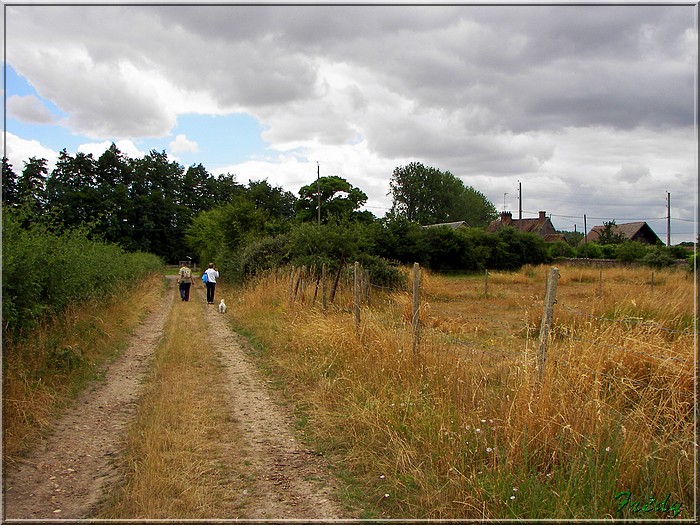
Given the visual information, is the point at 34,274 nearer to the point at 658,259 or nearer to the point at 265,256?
the point at 265,256

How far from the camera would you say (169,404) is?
657cm

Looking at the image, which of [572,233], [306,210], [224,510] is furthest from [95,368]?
[572,233]

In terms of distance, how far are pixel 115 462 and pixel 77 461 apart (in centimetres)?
37

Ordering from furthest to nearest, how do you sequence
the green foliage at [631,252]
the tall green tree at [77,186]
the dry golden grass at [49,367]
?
the tall green tree at [77,186], the green foliage at [631,252], the dry golden grass at [49,367]

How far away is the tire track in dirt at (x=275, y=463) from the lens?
4.13m

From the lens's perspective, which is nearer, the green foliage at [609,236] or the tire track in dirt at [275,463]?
the tire track in dirt at [275,463]

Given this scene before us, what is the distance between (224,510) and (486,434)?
2.16m

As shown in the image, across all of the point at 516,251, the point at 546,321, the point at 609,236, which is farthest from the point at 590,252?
the point at 546,321

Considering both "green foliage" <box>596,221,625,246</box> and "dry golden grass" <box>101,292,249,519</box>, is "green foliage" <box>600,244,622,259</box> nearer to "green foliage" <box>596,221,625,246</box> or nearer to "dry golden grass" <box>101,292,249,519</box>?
"green foliage" <box>596,221,625,246</box>

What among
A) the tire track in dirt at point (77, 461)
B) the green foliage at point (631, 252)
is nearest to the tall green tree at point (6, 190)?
the tire track in dirt at point (77, 461)

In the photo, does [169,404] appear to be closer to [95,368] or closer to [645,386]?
[95,368]

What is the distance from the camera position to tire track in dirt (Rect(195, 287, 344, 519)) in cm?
413

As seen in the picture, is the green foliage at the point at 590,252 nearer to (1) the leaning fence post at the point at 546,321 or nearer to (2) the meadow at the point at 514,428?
(2) the meadow at the point at 514,428

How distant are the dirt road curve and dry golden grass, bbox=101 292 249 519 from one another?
0.15 m
